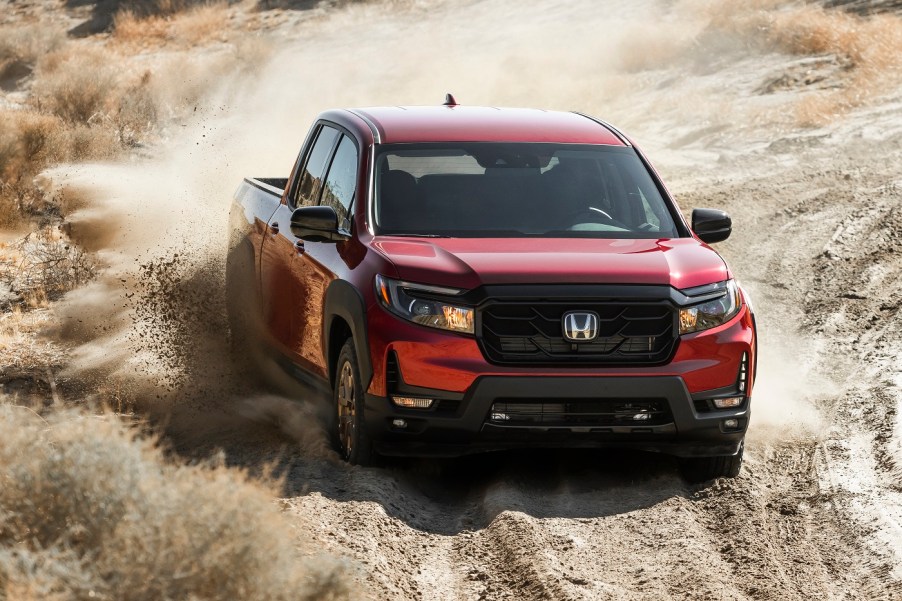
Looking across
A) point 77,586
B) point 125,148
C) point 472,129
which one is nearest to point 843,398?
point 472,129

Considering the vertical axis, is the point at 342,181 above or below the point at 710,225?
above

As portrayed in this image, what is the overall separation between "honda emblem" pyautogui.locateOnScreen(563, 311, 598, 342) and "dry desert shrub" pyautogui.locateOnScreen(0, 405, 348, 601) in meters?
2.30

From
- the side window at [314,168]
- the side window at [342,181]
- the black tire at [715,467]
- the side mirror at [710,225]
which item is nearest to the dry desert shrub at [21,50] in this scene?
the side window at [314,168]

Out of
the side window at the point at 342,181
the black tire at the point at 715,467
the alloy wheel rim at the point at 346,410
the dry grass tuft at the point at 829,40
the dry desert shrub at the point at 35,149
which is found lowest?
the dry grass tuft at the point at 829,40

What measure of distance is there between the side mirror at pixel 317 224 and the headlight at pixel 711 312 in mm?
1780

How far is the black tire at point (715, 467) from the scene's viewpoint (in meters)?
7.09

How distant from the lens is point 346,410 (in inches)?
279

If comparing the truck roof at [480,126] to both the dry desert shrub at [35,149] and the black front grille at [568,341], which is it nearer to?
the black front grille at [568,341]

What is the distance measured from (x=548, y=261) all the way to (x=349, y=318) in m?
0.98

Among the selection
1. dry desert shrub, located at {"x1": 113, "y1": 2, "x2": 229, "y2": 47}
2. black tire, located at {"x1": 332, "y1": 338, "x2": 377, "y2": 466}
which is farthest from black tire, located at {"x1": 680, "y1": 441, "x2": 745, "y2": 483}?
dry desert shrub, located at {"x1": 113, "y1": 2, "x2": 229, "y2": 47}

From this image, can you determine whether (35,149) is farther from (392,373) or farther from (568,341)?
(568,341)

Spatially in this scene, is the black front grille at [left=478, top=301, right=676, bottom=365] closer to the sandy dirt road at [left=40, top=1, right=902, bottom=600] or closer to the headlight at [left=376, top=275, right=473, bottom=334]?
the headlight at [left=376, top=275, right=473, bottom=334]

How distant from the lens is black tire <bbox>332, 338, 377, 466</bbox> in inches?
268

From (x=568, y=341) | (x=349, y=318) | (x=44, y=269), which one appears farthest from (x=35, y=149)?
(x=568, y=341)
